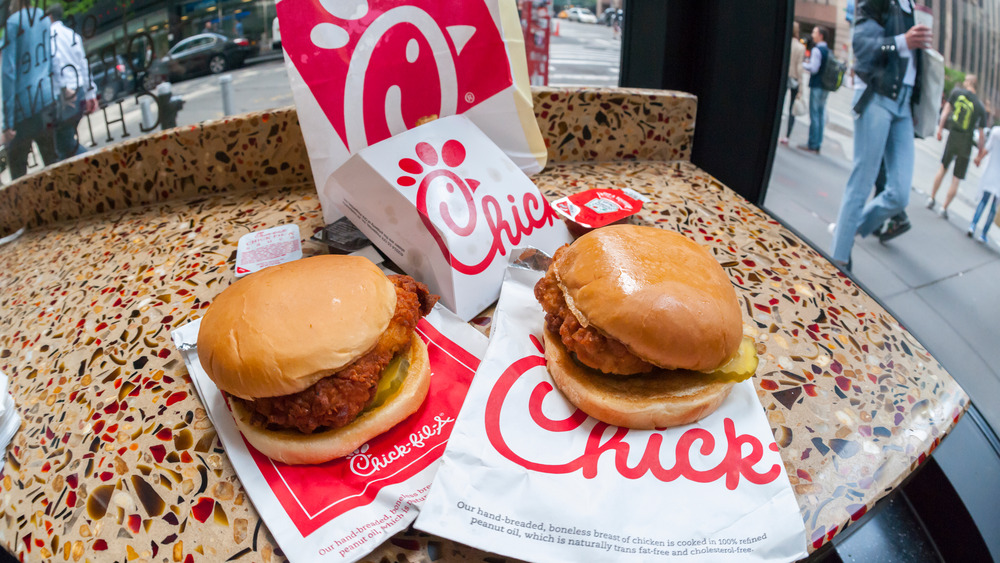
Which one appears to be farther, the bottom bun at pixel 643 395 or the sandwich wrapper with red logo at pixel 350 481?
the bottom bun at pixel 643 395

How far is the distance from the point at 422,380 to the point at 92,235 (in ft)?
4.75

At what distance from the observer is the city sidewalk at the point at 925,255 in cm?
155

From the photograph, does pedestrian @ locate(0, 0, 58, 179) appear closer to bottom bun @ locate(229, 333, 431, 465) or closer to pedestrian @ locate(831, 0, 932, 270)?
bottom bun @ locate(229, 333, 431, 465)

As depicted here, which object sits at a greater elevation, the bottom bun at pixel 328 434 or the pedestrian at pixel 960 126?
the pedestrian at pixel 960 126

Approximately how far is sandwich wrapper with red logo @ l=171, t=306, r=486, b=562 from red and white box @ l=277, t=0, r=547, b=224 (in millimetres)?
662

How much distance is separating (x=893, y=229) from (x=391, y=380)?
1.96m

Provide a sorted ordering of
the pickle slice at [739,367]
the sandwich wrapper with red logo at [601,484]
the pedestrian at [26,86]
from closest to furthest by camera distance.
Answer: the sandwich wrapper with red logo at [601,484] → the pickle slice at [739,367] → the pedestrian at [26,86]

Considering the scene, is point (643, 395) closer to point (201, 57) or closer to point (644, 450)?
point (644, 450)

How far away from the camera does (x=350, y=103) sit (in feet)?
4.56

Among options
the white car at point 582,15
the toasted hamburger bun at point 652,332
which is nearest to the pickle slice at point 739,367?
the toasted hamburger bun at point 652,332

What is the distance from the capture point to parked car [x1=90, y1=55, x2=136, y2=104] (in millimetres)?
2162

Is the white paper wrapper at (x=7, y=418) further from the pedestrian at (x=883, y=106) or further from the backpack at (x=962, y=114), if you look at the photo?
the backpack at (x=962, y=114)

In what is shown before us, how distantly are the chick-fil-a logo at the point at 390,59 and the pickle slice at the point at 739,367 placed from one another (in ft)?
3.20

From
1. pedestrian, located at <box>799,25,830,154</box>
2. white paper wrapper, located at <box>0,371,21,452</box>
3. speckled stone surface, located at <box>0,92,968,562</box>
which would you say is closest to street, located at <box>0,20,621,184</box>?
speckled stone surface, located at <box>0,92,968,562</box>
